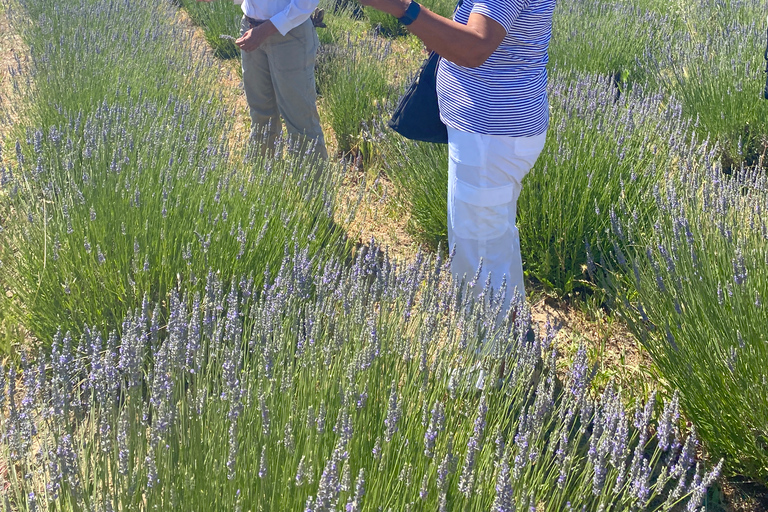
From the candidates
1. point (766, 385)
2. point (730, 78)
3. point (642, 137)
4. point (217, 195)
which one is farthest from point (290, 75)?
point (730, 78)

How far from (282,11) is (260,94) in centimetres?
69

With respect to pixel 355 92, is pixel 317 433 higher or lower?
higher

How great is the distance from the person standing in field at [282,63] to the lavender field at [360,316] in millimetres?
190

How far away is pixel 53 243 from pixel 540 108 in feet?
6.40

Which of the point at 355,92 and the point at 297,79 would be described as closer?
the point at 297,79

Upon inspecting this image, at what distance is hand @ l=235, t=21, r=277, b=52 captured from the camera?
3.49m

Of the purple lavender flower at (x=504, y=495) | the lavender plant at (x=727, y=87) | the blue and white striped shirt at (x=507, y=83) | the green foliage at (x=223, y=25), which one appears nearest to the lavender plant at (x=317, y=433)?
the purple lavender flower at (x=504, y=495)

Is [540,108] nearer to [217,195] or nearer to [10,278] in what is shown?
[217,195]

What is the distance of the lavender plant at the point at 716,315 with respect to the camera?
2100 mm

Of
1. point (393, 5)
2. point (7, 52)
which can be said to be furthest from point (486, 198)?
point (7, 52)

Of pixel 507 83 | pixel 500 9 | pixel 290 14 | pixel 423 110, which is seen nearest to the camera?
pixel 500 9

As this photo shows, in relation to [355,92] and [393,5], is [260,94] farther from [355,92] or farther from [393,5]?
[393,5]

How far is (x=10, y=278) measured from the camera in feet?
8.77

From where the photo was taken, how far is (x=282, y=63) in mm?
3727
